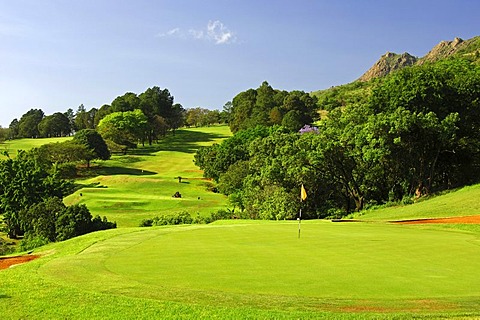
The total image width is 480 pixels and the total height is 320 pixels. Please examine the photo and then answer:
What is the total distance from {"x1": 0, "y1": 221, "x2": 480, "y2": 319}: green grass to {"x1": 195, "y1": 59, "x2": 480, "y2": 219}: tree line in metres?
23.7

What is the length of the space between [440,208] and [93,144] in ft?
252

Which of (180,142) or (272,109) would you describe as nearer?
(272,109)

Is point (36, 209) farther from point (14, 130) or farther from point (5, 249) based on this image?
point (14, 130)

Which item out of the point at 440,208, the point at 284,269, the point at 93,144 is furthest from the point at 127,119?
the point at 284,269

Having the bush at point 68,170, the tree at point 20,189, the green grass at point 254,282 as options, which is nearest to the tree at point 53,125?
the bush at point 68,170

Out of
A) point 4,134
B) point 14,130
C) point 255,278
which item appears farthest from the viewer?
point 14,130

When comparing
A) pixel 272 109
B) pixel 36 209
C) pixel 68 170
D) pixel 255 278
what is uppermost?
pixel 272 109

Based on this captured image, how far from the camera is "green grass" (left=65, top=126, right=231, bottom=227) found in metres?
52.8

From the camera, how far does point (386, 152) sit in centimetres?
3956

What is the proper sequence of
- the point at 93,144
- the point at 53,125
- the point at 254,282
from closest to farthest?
the point at 254,282, the point at 93,144, the point at 53,125

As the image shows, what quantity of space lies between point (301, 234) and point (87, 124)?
500 ft

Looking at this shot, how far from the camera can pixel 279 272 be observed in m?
12.7

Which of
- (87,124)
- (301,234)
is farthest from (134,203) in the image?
(87,124)

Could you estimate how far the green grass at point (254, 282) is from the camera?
9.47 meters
